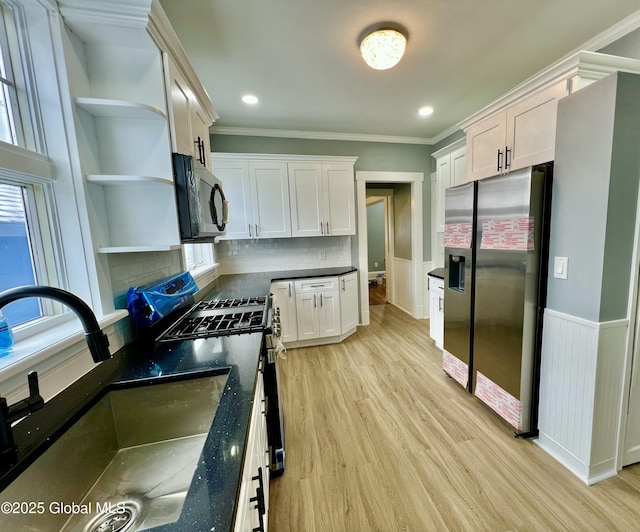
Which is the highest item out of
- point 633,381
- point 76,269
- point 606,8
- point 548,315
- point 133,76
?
point 606,8

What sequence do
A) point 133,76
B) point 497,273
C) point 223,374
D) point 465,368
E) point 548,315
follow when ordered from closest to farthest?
point 223,374 < point 133,76 < point 548,315 < point 497,273 < point 465,368

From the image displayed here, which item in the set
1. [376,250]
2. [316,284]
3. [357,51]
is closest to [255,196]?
[316,284]

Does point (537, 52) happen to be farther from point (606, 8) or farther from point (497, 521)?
point (497, 521)

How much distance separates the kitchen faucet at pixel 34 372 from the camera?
1.88 ft

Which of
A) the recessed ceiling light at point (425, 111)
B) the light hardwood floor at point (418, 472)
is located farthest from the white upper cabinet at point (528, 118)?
the light hardwood floor at point (418, 472)

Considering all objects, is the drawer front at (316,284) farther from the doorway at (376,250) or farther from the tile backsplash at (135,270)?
the doorway at (376,250)

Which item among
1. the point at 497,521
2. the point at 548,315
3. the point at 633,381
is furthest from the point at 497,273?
the point at 497,521

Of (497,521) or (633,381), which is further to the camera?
(633,381)

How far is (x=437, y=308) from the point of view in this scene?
2775mm

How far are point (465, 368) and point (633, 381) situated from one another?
0.88m

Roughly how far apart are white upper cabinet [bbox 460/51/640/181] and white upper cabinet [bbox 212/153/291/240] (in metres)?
2.02

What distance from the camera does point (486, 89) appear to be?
255 cm

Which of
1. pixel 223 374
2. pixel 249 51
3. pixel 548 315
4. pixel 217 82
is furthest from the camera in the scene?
pixel 217 82

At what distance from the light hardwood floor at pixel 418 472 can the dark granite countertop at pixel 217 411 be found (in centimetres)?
90
